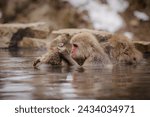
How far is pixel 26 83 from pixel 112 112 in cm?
50

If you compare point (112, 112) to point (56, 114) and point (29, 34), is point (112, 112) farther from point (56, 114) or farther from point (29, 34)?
point (29, 34)

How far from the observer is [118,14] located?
507cm

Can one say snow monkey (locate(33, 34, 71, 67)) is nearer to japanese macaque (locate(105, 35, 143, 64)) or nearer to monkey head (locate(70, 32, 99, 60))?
monkey head (locate(70, 32, 99, 60))

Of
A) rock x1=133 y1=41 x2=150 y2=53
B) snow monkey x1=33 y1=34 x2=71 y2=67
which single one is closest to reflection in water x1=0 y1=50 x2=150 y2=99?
snow monkey x1=33 y1=34 x2=71 y2=67

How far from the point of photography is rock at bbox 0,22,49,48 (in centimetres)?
523

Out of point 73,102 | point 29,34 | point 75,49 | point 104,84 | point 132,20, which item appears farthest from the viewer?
point 29,34

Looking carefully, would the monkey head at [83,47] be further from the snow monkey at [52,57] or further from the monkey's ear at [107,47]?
the monkey's ear at [107,47]

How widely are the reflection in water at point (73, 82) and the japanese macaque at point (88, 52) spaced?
0.42ft

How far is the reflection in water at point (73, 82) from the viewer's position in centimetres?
260

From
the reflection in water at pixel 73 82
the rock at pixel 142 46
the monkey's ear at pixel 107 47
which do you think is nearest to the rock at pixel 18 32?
the rock at pixel 142 46

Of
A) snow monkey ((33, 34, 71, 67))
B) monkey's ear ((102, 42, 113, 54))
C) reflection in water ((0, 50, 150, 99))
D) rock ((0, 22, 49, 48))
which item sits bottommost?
reflection in water ((0, 50, 150, 99))

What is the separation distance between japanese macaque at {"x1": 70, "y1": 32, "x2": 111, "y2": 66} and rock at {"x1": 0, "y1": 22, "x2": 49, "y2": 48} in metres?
1.67

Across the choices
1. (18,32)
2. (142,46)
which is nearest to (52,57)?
(142,46)

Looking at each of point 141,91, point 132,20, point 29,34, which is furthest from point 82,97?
point 29,34
